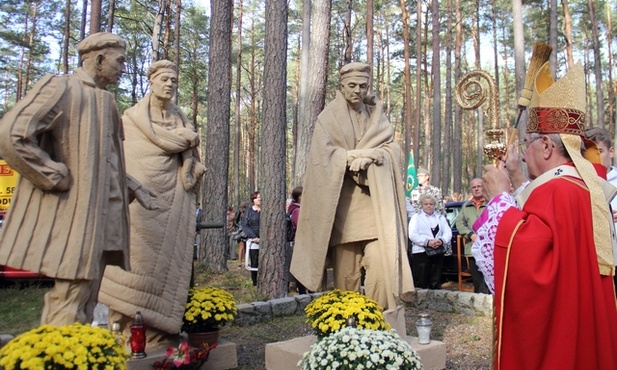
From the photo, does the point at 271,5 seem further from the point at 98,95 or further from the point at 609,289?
the point at 609,289

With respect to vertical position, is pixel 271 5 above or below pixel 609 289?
above

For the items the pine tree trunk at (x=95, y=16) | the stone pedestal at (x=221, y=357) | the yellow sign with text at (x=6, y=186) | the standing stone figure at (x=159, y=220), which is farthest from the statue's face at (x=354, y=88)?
the yellow sign with text at (x=6, y=186)

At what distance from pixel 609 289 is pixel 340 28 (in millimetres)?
33763

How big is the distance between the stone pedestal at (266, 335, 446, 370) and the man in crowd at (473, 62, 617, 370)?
2.16 meters

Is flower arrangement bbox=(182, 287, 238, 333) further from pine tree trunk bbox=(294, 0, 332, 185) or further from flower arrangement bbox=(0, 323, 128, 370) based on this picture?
pine tree trunk bbox=(294, 0, 332, 185)

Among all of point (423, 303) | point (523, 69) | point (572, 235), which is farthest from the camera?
point (523, 69)

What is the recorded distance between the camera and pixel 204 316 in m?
4.82

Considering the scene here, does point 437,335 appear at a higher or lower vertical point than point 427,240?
lower

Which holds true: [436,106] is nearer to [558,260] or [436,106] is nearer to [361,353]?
[361,353]

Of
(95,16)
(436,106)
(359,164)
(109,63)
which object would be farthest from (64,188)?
(436,106)

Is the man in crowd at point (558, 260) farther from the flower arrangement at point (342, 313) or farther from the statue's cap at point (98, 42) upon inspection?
the statue's cap at point (98, 42)

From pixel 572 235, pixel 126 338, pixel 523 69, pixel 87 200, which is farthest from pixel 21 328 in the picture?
pixel 523 69

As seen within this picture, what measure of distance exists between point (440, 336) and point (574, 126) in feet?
14.3

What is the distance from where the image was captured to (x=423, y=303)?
8.43m
